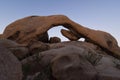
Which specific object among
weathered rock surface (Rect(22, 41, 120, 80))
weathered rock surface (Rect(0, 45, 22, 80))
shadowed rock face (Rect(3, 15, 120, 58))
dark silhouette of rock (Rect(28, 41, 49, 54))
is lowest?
shadowed rock face (Rect(3, 15, 120, 58))

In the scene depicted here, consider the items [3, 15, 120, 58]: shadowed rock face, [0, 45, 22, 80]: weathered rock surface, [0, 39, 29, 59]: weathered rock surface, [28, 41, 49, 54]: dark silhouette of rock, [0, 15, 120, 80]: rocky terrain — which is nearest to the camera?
[0, 45, 22, 80]: weathered rock surface

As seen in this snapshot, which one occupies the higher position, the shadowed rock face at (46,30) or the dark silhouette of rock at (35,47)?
the dark silhouette of rock at (35,47)

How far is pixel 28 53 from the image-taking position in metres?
13.5

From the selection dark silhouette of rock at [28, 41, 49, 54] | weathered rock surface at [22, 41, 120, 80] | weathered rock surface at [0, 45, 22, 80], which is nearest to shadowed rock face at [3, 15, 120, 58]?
dark silhouette of rock at [28, 41, 49, 54]

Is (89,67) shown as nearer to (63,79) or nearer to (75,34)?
(63,79)

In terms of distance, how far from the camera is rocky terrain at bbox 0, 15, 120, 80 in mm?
10359

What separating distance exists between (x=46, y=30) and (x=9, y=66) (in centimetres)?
1221

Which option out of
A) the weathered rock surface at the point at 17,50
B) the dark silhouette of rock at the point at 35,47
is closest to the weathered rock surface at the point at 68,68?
the weathered rock surface at the point at 17,50

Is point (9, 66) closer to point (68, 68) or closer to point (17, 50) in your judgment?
point (68, 68)

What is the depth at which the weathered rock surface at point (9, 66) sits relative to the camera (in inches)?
244

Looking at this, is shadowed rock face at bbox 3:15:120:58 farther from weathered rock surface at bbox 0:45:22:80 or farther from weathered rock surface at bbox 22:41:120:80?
weathered rock surface at bbox 0:45:22:80

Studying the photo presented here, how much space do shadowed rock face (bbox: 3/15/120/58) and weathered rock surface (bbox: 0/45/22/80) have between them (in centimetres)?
1142

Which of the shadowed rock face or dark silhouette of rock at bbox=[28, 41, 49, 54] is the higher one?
dark silhouette of rock at bbox=[28, 41, 49, 54]

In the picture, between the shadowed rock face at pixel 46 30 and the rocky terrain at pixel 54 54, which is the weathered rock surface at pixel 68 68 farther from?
the shadowed rock face at pixel 46 30
